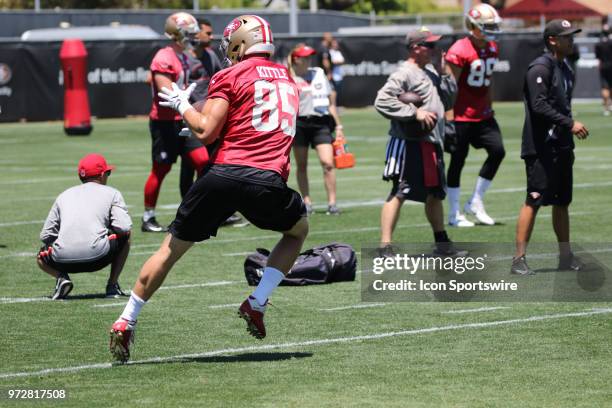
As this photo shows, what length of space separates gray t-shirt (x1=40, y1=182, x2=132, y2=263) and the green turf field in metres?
0.41

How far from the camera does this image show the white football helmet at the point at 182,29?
14055mm

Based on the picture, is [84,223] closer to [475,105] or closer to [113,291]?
[113,291]

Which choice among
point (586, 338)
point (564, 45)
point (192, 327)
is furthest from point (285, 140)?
point (564, 45)

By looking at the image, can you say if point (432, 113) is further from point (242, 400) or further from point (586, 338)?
point (242, 400)

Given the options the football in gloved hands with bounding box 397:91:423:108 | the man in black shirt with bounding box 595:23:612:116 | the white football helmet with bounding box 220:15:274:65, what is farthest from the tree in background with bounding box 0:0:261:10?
the white football helmet with bounding box 220:15:274:65

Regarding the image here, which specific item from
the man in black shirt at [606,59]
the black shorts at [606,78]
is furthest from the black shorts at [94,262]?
the man in black shirt at [606,59]

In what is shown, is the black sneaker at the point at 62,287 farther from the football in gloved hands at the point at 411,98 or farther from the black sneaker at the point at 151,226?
the black sneaker at the point at 151,226

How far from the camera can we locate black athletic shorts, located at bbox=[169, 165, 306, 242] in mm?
7816

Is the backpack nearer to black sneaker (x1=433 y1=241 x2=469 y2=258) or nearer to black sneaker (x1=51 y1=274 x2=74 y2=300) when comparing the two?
black sneaker (x1=433 y1=241 x2=469 y2=258)

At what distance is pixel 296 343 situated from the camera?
8.47m

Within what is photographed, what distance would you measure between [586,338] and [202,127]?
2.78 metres

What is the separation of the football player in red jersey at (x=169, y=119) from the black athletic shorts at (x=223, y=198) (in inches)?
242

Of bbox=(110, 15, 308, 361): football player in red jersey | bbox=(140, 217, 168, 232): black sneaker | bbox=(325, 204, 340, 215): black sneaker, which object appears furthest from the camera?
bbox=(325, 204, 340, 215): black sneaker

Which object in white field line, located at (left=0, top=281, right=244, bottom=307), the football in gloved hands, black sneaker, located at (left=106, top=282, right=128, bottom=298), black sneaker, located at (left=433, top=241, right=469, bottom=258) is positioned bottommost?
black sneaker, located at (left=433, top=241, right=469, bottom=258)
